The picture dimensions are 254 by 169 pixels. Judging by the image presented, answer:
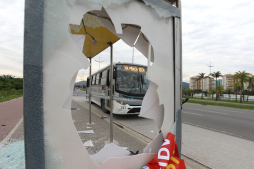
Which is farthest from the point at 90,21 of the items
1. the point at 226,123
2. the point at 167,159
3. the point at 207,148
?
the point at 226,123

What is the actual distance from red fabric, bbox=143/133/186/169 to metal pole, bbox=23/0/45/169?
1.41 m

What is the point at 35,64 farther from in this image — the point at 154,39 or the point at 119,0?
the point at 154,39

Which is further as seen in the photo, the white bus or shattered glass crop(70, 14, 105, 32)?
the white bus

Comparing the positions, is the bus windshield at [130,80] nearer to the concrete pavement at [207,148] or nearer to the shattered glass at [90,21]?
the concrete pavement at [207,148]

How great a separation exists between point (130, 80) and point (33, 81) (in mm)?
6609

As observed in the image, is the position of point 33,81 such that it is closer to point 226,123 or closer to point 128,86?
point 128,86

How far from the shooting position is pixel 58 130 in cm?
160

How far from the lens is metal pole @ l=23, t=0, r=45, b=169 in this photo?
1.45 metres

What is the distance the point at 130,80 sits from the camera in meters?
7.98

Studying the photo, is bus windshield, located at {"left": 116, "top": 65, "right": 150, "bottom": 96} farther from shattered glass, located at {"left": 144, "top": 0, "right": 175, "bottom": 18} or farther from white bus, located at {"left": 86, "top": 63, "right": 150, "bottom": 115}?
shattered glass, located at {"left": 144, "top": 0, "right": 175, "bottom": 18}

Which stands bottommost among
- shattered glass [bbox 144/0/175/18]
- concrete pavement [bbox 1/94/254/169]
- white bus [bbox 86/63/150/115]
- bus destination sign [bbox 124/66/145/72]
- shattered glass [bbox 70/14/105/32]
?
concrete pavement [bbox 1/94/254/169]

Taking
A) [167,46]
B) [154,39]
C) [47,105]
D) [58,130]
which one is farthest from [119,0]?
[58,130]

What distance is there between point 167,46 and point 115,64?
5717 mm

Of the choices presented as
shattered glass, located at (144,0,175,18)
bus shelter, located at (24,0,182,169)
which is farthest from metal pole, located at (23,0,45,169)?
shattered glass, located at (144,0,175,18)
